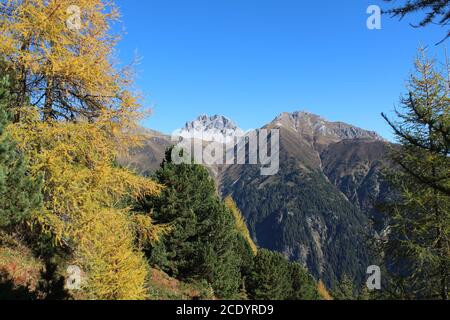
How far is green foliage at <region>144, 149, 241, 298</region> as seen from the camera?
25297 millimetres

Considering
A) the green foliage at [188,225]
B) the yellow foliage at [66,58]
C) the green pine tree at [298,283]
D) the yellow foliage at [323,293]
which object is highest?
the yellow foliage at [66,58]

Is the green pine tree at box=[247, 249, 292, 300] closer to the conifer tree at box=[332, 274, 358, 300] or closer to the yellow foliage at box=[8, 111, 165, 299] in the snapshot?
the conifer tree at box=[332, 274, 358, 300]

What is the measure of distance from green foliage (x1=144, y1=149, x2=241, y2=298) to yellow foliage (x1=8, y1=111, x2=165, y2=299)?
1269cm

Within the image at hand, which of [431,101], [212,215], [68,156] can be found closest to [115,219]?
[68,156]

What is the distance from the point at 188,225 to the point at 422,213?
16150 mm

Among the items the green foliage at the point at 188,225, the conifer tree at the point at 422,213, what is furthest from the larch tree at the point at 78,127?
the green foliage at the point at 188,225

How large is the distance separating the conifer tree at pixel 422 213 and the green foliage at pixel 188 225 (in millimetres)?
13769

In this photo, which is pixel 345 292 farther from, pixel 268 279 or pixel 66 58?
pixel 66 58

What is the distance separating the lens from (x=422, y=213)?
14.0 m

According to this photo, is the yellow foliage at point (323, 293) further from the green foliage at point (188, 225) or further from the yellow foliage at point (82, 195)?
the yellow foliage at point (82, 195)

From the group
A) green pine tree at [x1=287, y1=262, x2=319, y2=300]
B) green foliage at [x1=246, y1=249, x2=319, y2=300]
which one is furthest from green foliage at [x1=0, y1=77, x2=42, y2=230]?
green pine tree at [x1=287, y1=262, x2=319, y2=300]

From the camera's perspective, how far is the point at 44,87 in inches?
469

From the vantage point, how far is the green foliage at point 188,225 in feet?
83.0

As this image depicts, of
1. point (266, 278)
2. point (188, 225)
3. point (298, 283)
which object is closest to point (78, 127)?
point (188, 225)
